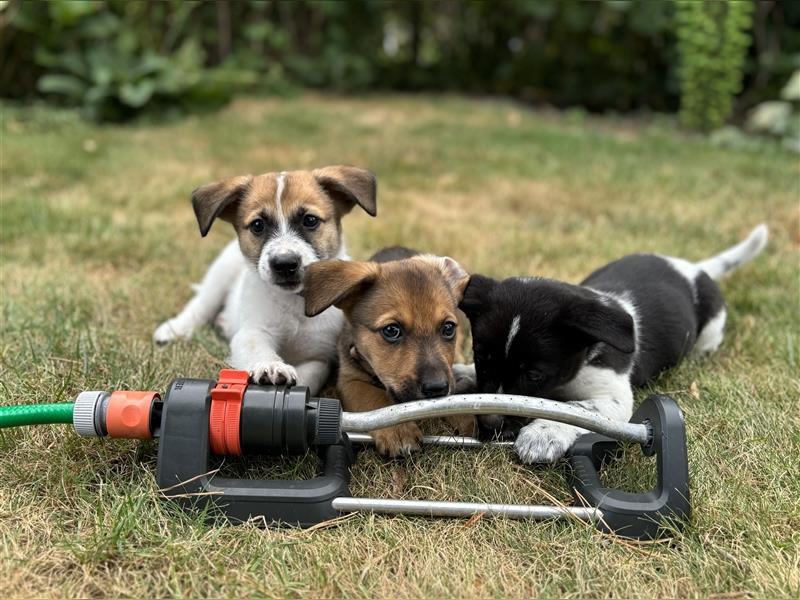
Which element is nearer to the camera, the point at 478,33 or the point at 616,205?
the point at 616,205

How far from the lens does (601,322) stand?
3303 millimetres

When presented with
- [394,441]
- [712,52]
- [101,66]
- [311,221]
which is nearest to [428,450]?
[394,441]

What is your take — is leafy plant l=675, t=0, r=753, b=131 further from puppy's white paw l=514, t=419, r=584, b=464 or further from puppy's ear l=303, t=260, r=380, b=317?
puppy's white paw l=514, t=419, r=584, b=464

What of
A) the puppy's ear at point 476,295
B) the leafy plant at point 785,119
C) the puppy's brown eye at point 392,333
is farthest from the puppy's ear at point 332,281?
the leafy plant at point 785,119

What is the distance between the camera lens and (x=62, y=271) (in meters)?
5.31

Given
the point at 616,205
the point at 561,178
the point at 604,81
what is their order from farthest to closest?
the point at 604,81 → the point at 561,178 → the point at 616,205

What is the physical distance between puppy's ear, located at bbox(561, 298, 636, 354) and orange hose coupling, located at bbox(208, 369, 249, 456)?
1.51 m

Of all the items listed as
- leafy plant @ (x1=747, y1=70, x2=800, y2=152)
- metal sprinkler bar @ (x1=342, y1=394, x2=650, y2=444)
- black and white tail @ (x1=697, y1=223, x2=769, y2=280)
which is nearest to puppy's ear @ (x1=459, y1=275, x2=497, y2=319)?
metal sprinkler bar @ (x1=342, y1=394, x2=650, y2=444)

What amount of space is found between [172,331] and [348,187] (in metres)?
1.37

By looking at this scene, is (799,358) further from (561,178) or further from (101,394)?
(561,178)

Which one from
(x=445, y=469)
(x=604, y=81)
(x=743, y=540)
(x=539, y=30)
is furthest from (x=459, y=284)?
(x=539, y=30)

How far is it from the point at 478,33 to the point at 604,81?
13.1 feet

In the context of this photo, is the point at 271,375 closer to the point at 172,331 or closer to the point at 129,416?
the point at 129,416

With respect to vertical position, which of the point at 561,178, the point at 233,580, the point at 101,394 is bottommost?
the point at 561,178
